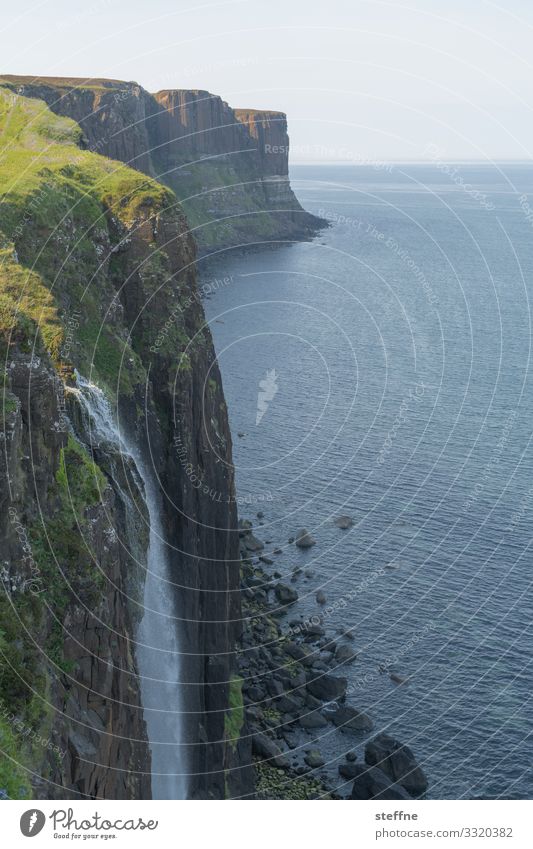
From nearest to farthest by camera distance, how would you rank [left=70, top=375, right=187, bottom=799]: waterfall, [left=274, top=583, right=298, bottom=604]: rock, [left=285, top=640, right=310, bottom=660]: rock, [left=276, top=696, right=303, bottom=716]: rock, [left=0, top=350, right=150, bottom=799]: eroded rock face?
[left=0, top=350, right=150, bottom=799]: eroded rock face → [left=70, top=375, right=187, bottom=799]: waterfall → [left=276, top=696, right=303, bottom=716]: rock → [left=285, top=640, right=310, bottom=660]: rock → [left=274, top=583, right=298, bottom=604]: rock

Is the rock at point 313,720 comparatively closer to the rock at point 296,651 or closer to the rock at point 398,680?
the rock at point 296,651

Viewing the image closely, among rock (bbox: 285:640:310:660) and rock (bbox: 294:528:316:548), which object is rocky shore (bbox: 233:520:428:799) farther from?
rock (bbox: 294:528:316:548)

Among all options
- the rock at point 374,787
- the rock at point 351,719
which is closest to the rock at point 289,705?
the rock at point 351,719

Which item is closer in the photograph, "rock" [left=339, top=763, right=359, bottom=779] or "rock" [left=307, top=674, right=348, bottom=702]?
"rock" [left=339, top=763, right=359, bottom=779]

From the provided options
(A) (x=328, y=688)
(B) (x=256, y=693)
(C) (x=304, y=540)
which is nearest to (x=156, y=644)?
(B) (x=256, y=693)

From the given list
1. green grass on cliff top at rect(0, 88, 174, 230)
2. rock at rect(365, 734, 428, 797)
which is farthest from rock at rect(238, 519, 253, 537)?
green grass on cliff top at rect(0, 88, 174, 230)
